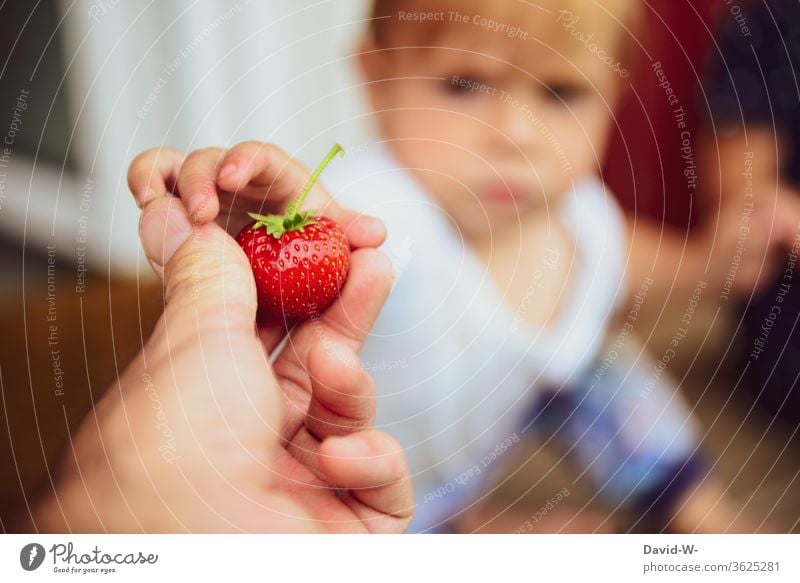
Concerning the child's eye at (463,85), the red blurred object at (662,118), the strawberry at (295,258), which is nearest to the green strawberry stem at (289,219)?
the strawberry at (295,258)

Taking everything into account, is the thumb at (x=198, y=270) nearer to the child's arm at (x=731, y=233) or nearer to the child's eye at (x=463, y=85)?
the child's eye at (x=463, y=85)

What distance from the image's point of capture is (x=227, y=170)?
50 centimetres

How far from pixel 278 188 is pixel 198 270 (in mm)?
81

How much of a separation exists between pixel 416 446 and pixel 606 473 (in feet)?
0.49

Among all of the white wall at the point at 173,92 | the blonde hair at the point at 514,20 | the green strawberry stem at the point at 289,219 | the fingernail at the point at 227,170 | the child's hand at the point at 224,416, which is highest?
the blonde hair at the point at 514,20

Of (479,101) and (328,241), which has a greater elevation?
(479,101)

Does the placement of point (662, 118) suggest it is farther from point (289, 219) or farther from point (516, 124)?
point (289, 219)

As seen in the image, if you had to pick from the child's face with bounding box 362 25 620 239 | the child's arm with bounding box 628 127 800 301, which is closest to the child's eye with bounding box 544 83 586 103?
the child's face with bounding box 362 25 620 239

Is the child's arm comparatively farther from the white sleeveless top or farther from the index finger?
the index finger

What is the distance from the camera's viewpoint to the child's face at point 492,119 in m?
0.51

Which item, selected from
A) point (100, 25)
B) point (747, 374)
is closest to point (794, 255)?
point (747, 374)

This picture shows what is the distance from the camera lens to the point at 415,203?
53 centimetres
